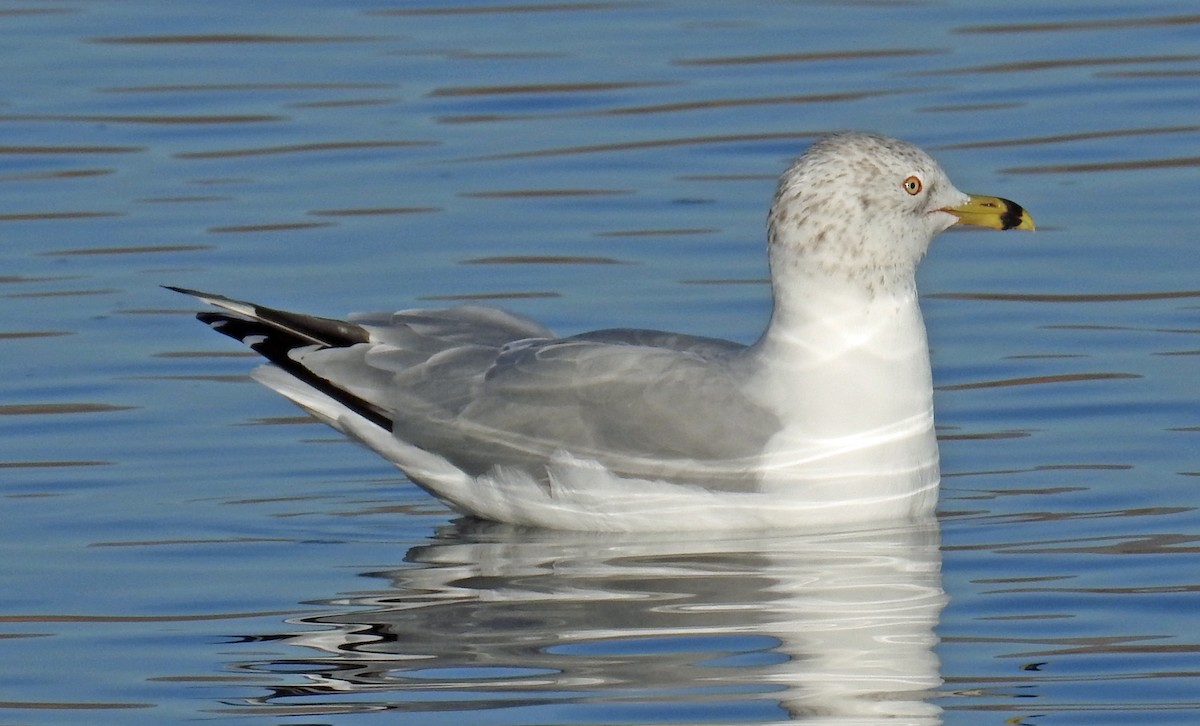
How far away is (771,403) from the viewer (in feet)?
27.2

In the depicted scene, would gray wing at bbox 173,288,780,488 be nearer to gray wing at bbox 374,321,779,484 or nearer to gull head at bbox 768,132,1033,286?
gray wing at bbox 374,321,779,484

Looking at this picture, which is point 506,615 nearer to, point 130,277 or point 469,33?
point 130,277

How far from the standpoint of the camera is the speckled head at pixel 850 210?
27.5 feet

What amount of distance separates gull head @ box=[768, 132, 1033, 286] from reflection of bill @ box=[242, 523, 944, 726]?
0.83 metres

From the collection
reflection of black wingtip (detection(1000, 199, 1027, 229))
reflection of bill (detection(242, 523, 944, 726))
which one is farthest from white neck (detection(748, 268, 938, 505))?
reflection of black wingtip (detection(1000, 199, 1027, 229))

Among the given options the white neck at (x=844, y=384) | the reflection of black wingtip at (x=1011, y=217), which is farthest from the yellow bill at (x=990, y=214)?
the white neck at (x=844, y=384)

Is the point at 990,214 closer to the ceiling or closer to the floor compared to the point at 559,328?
closer to the ceiling

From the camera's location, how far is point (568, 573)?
8.11 meters

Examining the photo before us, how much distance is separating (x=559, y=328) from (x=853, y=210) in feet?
8.35

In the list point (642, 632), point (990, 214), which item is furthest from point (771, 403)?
point (642, 632)

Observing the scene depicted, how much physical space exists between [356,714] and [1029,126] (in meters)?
7.61

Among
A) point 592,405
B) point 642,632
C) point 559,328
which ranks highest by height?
point 559,328

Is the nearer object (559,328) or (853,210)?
(853,210)

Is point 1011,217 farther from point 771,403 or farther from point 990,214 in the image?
point 771,403
